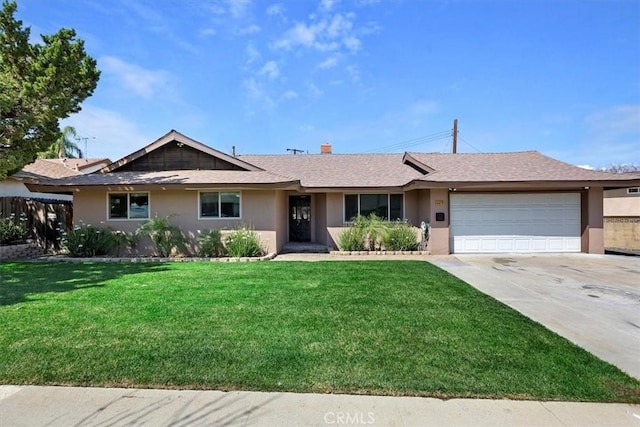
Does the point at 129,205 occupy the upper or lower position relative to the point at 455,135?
lower

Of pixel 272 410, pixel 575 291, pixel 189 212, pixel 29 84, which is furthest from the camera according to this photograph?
pixel 189 212

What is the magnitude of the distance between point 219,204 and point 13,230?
24.0ft

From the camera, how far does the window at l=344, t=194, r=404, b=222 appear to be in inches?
616

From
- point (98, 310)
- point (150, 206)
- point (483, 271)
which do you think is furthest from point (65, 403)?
point (150, 206)

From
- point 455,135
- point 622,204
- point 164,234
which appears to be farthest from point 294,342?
point 455,135

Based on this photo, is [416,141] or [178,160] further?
[416,141]

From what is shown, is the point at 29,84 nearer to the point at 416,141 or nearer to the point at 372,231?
the point at 372,231

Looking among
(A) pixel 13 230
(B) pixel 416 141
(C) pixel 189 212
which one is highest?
(B) pixel 416 141

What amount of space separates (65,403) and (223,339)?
1.74m

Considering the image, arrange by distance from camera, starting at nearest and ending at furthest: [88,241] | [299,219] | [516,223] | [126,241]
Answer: [88,241] < [126,241] < [516,223] < [299,219]

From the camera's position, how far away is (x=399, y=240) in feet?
47.3

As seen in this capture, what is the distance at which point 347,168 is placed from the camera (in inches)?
704

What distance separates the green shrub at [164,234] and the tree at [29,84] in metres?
4.03

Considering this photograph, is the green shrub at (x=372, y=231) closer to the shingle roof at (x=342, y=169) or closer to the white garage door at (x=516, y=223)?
the shingle roof at (x=342, y=169)
